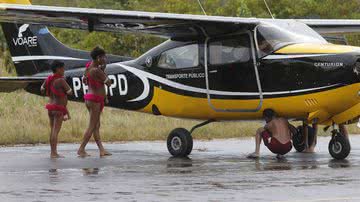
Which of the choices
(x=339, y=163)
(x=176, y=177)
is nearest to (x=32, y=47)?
(x=339, y=163)

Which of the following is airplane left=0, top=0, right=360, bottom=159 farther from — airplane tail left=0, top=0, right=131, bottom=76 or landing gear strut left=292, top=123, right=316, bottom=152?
airplane tail left=0, top=0, right=131, bottom=76

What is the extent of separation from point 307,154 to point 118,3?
5040 centimetres

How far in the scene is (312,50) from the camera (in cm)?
1572

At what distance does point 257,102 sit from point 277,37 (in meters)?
1.08

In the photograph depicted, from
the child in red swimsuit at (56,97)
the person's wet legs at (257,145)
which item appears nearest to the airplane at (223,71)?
the person's wet legs at (257,145)

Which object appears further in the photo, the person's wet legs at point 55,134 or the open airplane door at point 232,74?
the person's wet legs at point 55,134

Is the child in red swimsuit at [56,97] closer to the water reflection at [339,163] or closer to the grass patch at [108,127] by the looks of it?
the grass patch at [108,127]

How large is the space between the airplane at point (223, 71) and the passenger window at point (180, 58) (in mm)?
17

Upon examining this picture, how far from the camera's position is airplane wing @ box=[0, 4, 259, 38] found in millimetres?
16266

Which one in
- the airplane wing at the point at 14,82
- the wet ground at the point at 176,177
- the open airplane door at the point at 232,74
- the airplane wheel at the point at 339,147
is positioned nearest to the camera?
the wet ground at the point at 176,177

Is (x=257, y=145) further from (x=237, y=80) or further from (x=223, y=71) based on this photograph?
(x=223, y=71)

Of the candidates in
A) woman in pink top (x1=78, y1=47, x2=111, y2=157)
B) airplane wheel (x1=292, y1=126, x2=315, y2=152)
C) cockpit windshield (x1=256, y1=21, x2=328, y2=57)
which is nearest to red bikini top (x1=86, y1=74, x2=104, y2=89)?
woman in pink top (x1=78, y1=47, x2=111, y2=157)

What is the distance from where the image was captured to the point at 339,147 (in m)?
16.2

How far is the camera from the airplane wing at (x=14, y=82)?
18188mm
